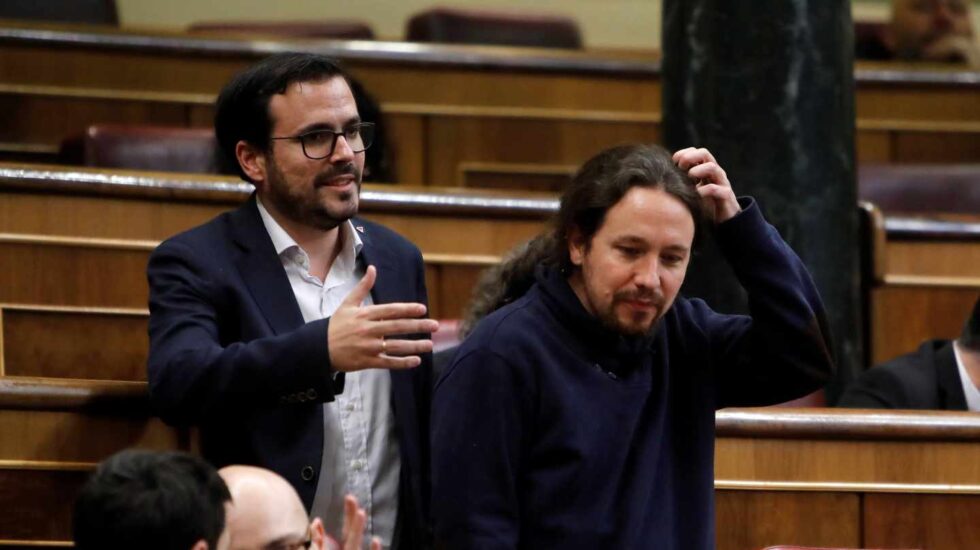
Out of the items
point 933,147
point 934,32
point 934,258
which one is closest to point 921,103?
point 933,147

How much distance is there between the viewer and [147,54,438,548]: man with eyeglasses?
3.07 feet

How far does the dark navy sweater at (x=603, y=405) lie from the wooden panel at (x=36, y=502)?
0.33m

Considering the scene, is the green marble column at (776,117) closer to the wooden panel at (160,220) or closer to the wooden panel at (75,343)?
the wooden panel at (160,220)

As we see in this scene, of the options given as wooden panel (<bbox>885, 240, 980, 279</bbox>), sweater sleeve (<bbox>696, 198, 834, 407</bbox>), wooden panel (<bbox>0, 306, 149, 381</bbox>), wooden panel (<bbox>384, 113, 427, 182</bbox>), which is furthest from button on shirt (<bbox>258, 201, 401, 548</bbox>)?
wooden panel (<bbox>384, 113, 427, 182</bbox>)

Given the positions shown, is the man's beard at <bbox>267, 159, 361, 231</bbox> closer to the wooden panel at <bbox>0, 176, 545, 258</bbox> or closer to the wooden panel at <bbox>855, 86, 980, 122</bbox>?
the wooden panel at <bbox>0, 176, 545, 258</bbox>

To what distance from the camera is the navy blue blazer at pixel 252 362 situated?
0.93 m

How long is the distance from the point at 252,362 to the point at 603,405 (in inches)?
8.3

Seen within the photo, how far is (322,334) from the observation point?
0.92m

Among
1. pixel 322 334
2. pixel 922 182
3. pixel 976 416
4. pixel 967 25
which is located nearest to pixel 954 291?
pixel 922 182

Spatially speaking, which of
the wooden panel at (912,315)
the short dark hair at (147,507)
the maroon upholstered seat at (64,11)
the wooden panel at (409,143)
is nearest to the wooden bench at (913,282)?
the wooden panel at (912,315)

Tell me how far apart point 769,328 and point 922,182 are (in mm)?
1269

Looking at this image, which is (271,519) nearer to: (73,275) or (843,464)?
(843,464)

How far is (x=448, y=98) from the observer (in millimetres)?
2236

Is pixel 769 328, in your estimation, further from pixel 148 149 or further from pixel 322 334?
pixel 148 149
